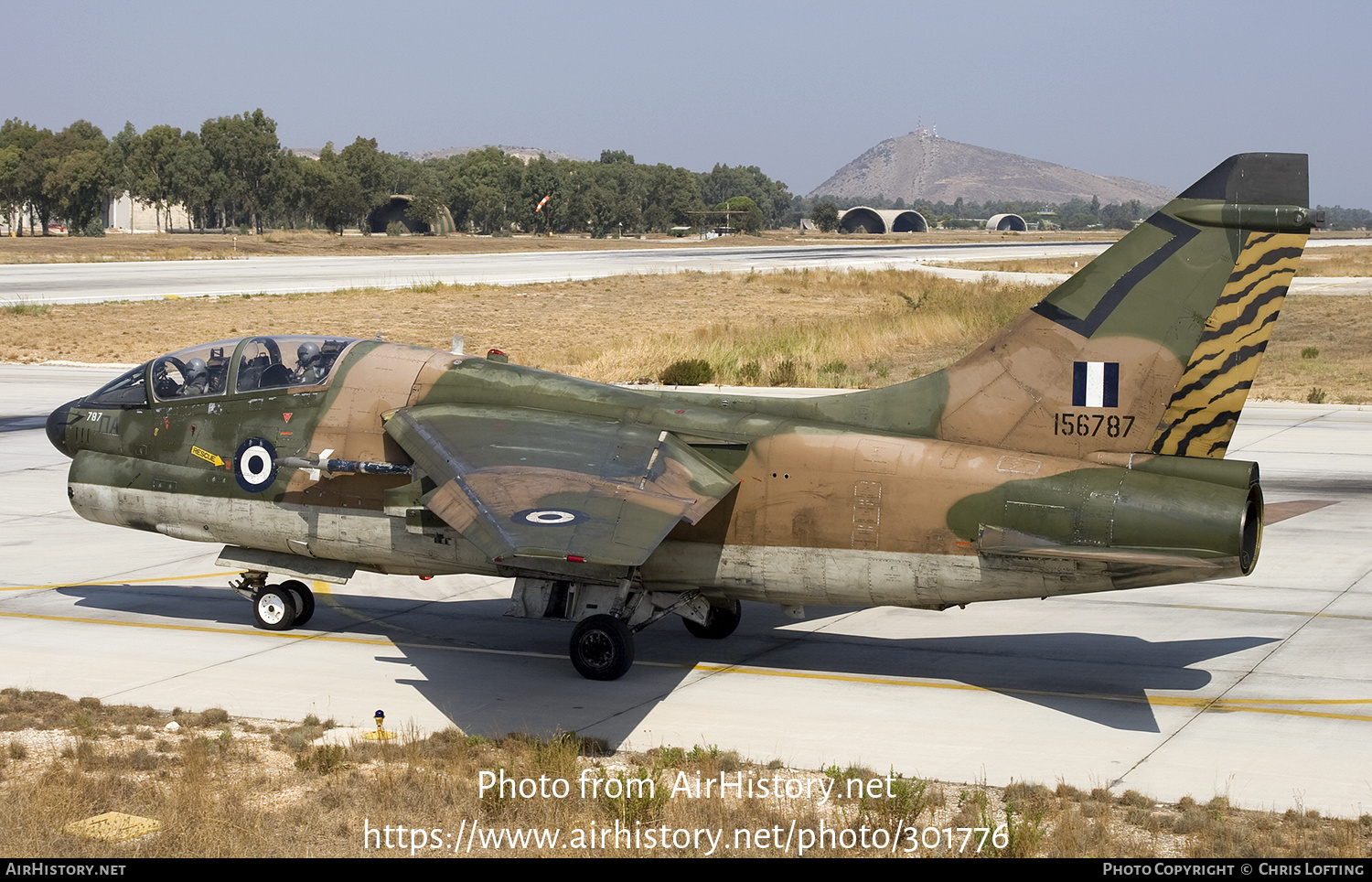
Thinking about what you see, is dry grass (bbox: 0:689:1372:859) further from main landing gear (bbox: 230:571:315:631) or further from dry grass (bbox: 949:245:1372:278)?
dry grass (bbox: 949:245:1372:278)

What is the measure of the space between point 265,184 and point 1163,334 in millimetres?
152098

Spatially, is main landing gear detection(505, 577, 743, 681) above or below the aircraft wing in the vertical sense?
below

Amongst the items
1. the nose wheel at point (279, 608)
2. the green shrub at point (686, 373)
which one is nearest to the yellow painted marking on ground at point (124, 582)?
the nose wheel at point (279, 608)

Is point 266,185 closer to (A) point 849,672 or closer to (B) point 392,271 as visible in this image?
(B) point 392,271

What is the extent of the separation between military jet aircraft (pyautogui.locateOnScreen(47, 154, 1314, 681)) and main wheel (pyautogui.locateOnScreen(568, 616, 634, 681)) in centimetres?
3

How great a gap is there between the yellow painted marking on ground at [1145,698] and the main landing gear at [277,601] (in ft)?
16.8

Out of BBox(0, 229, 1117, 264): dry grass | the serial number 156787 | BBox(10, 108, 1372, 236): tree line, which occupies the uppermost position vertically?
BBox(10, 108, 1372, 236): tree line

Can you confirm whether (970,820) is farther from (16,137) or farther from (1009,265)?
(16,137)

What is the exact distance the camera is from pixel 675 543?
12.8 metres

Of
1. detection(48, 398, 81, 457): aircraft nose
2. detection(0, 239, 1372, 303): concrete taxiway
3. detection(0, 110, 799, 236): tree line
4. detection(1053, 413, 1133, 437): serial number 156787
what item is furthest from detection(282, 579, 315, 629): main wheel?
detection(0, 110, 799, 236): tree line

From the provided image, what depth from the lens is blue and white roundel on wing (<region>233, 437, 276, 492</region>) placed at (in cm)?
1409

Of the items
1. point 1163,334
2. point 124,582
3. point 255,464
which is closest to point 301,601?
point 255,464

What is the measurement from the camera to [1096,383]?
1184cm

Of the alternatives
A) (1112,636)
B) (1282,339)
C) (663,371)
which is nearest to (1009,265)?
(1282,339)
